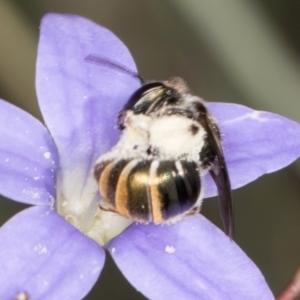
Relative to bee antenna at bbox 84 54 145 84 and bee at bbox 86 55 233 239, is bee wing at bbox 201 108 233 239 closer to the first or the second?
bee at bbox 86 55 233 239

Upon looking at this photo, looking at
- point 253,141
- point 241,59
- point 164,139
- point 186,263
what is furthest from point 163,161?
point 241,59

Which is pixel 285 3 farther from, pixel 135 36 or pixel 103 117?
pixel 103 117

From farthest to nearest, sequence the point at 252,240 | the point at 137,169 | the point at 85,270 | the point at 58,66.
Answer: the point at 252,240 → the point at 58,66 → the point at 85,270 → the point at 137,169

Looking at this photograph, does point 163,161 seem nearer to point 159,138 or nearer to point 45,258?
point 159,138

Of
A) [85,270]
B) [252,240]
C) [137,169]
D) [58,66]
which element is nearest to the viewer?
[137,169]

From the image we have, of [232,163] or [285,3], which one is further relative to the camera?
[285,3]

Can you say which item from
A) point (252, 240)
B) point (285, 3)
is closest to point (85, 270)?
point (252, 240)

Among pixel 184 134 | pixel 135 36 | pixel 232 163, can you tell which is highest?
pixel 184 134
